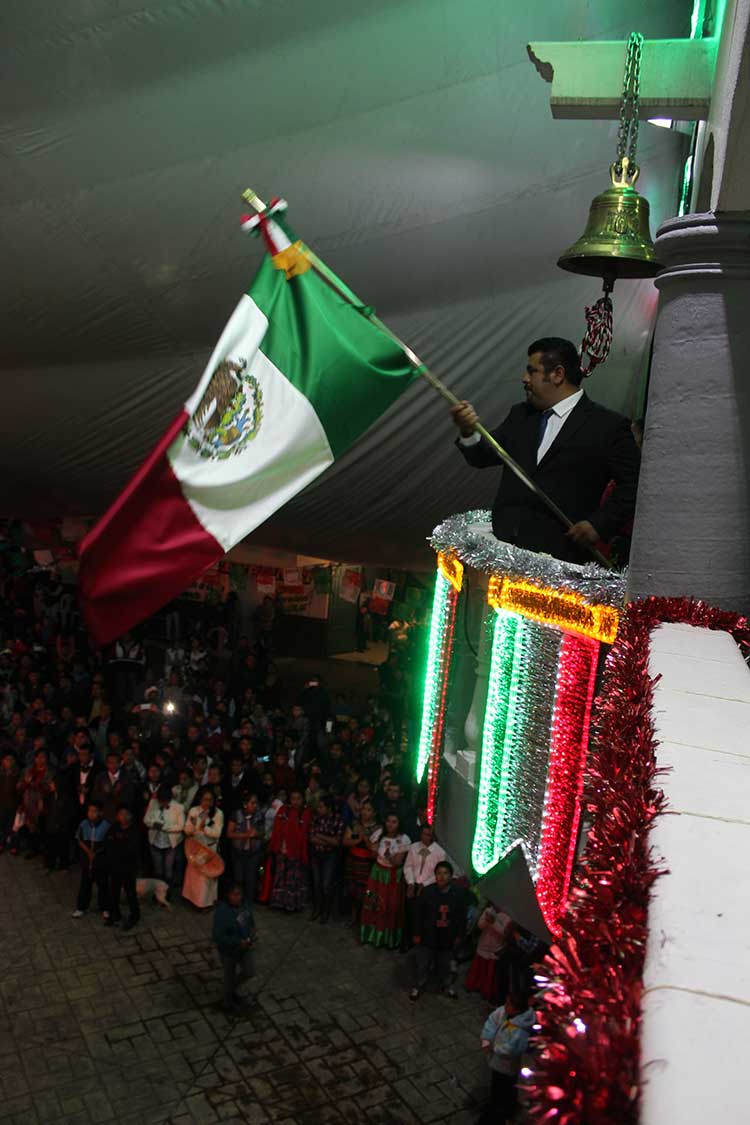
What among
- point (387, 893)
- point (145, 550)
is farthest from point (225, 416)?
point (387, 893)

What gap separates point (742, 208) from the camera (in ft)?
12.9

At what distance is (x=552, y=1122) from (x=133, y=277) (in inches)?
439

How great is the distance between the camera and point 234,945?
9.48 m

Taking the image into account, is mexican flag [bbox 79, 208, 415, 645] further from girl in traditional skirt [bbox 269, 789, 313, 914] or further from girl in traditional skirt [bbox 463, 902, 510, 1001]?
girl in traditional skirt [bbox 269, 789, 313, 914]

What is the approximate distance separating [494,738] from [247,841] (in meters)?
6.44

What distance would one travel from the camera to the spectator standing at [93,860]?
11164 mm

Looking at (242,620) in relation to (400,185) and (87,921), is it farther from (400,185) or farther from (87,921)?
(400,185)

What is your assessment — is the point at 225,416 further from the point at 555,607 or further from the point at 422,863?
the point at 422,863

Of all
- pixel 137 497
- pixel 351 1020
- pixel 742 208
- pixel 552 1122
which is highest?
pixel 742 208

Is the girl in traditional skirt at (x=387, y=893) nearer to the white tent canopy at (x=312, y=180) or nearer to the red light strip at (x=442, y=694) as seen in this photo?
the red light strip at (x=442, y=694)

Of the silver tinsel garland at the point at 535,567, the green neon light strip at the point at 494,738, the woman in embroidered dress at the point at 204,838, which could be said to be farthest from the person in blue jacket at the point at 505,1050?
the woman in embroidered dress at the point at 204,838

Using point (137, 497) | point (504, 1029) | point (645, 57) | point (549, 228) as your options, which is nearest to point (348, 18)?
point (549, 228)

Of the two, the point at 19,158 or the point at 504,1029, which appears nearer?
the point at 504,1029

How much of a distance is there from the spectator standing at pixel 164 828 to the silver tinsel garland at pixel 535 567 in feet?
21.6
